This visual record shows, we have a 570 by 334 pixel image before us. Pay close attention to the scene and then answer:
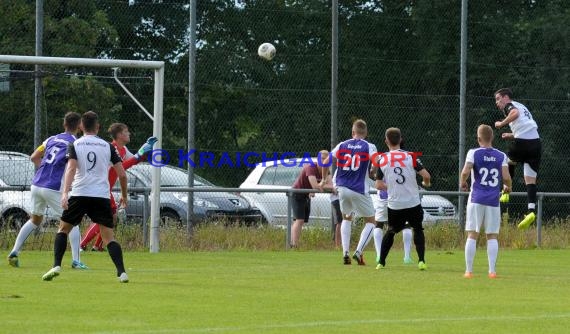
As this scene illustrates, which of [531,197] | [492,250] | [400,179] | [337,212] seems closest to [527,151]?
[531,197]

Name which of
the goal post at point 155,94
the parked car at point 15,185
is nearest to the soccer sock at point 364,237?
the goal post at point 155,94

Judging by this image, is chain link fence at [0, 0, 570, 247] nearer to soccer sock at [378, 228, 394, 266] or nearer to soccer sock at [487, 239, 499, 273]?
soccer sock at [378, 228, 394, 266]

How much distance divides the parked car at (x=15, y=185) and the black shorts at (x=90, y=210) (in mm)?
7339

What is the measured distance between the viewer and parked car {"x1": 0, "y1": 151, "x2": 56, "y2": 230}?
21.3 m

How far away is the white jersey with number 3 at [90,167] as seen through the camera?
14000 mm

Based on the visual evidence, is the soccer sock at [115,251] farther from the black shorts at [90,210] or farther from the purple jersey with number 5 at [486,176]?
the purple jersey with number 5 at [486,176]

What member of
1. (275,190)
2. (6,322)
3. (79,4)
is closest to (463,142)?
(275,190)

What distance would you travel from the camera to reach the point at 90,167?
46.0 feet

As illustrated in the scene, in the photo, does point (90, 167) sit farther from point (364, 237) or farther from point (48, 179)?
point (364, 237)

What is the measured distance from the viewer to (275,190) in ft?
75.3

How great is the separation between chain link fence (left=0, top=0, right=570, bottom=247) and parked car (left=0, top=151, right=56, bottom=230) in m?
0.26

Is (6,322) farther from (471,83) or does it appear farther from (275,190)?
(471,83)

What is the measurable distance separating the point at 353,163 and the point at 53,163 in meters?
4.19

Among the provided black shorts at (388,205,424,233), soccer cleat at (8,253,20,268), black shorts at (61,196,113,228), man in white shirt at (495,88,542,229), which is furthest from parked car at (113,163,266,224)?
black shorts at (61,196,113,228)
